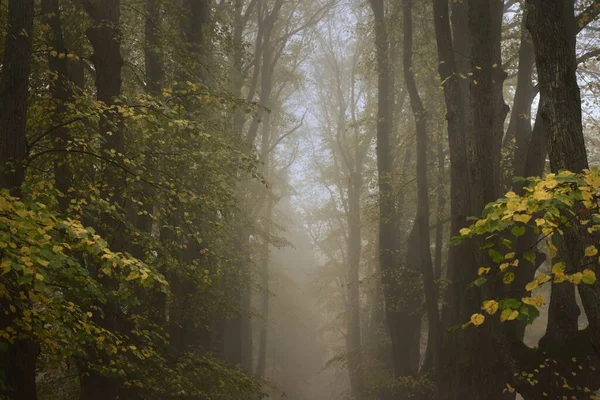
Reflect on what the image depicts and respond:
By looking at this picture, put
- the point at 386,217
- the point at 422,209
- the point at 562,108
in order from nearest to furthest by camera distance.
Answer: the point at 562,108 < the point at 422,209 < the point at 386,217

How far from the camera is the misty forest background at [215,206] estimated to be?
14.0 ft

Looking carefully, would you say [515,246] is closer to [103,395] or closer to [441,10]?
[441,10]

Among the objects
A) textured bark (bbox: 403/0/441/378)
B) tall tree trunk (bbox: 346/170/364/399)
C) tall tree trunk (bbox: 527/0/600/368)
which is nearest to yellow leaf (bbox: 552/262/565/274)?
tall tree trunk (bbox: 527/0/600/368)

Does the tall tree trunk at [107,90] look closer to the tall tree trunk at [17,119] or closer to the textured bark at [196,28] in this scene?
the tall tree trunk at [17,119]

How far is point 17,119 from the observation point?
18.0 feet

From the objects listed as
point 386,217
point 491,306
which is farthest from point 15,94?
point 386,217

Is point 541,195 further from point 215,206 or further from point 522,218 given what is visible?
point 215,206

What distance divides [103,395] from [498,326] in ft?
20.8

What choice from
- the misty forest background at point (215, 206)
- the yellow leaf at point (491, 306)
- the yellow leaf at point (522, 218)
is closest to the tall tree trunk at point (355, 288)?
the misty forest background at point (215, 206)

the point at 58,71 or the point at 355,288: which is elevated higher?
the point at 58,71

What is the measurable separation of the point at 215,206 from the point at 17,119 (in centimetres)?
290

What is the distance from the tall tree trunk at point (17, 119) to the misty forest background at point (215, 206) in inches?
0.9

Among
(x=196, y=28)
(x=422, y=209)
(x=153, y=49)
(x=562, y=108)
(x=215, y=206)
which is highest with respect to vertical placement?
(x=196, y=28)

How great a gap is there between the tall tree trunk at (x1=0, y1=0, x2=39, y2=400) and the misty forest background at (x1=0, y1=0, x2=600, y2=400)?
0.07ft
